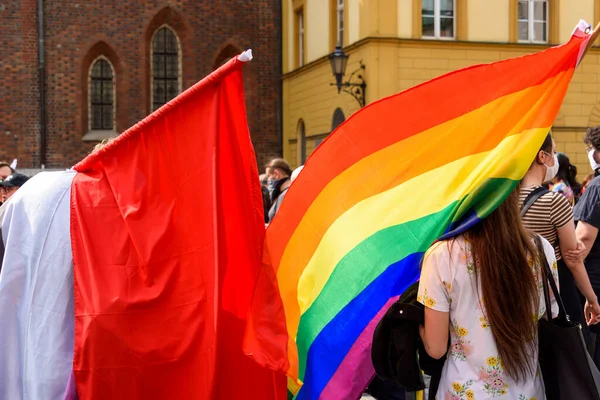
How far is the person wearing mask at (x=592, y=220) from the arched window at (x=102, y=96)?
23.1 m

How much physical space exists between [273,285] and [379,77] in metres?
17.1

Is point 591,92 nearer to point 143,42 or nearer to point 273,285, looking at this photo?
point 143,42

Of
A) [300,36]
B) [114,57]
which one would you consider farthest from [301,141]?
[114,57]

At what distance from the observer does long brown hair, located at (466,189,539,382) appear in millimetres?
3170

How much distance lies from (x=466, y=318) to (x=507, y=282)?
18 centimetres

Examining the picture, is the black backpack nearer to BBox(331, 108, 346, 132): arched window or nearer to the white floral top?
the white floral top

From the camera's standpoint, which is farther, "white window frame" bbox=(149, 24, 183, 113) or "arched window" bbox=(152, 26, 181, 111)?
"arched window" bbox=(152, 26, 181, 111)

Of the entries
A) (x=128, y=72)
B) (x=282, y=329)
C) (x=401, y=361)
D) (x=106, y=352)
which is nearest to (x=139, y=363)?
(x=106, y=352)

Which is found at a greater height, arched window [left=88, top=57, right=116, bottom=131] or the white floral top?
arched window [left=88, top=57, right=116, bottom=131]

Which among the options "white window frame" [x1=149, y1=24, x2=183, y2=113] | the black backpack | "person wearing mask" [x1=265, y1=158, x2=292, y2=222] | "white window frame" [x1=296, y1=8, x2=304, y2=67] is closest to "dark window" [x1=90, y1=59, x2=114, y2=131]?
"white window frame" [x1=149, y1=24, x2=183, y2=113]

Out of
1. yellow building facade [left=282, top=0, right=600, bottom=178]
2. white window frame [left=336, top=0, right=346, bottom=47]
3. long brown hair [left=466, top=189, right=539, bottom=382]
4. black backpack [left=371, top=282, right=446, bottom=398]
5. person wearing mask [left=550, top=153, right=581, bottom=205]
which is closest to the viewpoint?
long brown hair [left=466, top=189, right=539, bottom=382]

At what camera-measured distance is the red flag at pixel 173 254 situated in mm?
4277

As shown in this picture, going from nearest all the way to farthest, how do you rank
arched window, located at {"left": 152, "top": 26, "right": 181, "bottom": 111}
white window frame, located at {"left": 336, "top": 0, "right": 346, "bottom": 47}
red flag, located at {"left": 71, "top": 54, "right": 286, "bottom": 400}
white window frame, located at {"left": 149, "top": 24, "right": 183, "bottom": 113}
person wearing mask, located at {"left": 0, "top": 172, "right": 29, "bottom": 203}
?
red flag, located at {"left": 71, "top": 54, "right": 286, "bottom": 400}, person wearing mask, located at {"left": 0, "top": 172, "right": 29, "bottom": 203}, white window frame, located at {"left": 336, "top": 0, "right": 346, "bottom": 47}, white window frame, located at {"left": 149, "top": 24, "right": 183, "bottom": 113}, arched window, located at {"left": 152, "top": 26, "right": 181, "bottom": 111}

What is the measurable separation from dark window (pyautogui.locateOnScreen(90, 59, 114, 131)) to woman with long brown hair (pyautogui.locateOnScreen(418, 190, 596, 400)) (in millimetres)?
25452
